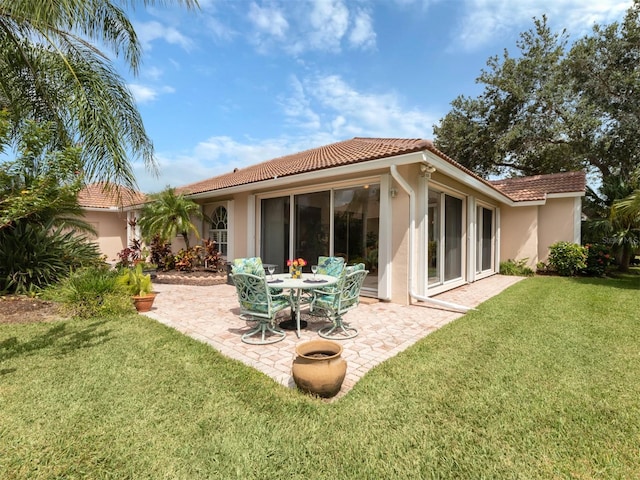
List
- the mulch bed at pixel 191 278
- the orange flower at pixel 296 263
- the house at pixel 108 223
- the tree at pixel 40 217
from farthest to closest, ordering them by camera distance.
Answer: the house at pixel 108 223
the mulch bed at pixel 191 278
the orange flower at pixel 296 263
the tree at pixel 40 217

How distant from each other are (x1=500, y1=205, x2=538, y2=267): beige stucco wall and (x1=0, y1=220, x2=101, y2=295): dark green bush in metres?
17.5

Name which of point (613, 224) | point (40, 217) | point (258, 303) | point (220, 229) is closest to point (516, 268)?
point (613, 224)

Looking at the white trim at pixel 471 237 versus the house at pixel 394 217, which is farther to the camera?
the white trim at pixel 471 237

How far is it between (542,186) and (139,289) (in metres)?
17.5

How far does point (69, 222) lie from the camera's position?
10.1 m

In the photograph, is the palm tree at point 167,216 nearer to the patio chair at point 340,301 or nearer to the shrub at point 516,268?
the patio chair at point 340,301

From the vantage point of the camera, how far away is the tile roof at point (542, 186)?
1422 cm

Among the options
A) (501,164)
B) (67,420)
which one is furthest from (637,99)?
(67,420)

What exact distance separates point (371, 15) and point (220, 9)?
5038 mm

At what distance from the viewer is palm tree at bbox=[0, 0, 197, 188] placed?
5.56 metres

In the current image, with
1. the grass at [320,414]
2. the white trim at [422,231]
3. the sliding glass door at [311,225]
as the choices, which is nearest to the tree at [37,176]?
the grass at [320,414]

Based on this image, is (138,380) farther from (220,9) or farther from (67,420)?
(220,9)

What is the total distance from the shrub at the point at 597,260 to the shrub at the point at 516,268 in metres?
2.11

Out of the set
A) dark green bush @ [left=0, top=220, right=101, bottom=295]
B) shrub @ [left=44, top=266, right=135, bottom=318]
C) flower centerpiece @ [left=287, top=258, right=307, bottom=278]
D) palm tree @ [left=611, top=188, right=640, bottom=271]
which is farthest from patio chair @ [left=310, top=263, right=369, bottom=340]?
palm tree @ [left=611, top=188, right=640, bottom=271]
